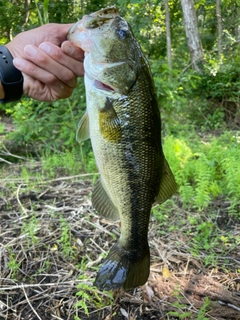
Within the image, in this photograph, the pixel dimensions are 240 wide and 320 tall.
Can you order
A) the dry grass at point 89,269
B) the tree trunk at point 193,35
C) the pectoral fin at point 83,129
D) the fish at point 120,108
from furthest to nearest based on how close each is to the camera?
1. the tree trunk at point 193,35
2. the dry grass at point 89,269
3. the pectoral fin at point 83,129
4. the fish at point 120,108

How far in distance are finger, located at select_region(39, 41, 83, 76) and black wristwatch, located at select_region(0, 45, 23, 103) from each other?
293 millimetres

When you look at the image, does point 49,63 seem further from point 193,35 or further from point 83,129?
point 193,35

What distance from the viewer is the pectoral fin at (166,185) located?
1.70 metres

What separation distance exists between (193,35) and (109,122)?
471 inches

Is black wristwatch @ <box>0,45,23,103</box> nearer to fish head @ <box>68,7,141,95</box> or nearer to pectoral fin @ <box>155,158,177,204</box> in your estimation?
fish head @ <box>68,7,141,95</box>

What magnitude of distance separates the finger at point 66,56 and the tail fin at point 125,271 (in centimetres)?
100

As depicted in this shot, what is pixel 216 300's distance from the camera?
2.51 m

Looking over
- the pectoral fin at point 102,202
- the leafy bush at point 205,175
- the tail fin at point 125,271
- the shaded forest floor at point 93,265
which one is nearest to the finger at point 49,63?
the pectoral fin at point 102,202

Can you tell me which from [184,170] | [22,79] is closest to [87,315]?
[22,79]

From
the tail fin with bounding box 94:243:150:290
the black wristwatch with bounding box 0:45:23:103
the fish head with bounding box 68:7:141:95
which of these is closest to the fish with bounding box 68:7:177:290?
the fish head with bounding box 68:7:141:95

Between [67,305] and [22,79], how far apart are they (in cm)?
163

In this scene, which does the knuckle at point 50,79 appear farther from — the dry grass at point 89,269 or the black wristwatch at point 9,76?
the dry grass at point 89,269

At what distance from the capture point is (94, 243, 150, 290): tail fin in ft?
5.92

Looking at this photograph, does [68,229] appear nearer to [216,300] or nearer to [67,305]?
[67,305]
